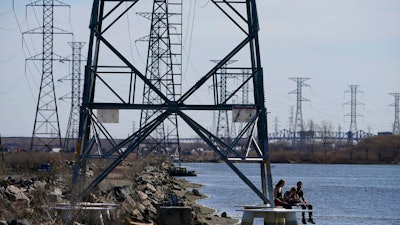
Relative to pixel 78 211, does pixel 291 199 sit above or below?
above

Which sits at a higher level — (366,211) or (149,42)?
(149,42)

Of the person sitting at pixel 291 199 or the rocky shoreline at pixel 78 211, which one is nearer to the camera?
the rocky shoreline at pixel 78 211

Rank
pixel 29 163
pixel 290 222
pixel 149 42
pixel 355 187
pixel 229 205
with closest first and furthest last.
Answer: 1. pixel 290 222
2. pixel 229 205
3. pixel 29 163
4. pixel 149 42
5. pixel 355 187

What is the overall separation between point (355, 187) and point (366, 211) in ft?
114

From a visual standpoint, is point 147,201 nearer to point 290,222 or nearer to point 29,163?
point 290,222

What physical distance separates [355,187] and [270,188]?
64016mm

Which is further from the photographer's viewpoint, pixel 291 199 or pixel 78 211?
pixel 291 199

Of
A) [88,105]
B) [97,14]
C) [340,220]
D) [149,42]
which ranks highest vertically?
[149,42]

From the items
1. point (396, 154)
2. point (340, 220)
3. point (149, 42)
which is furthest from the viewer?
point (396, 154)

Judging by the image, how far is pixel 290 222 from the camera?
30422 mm

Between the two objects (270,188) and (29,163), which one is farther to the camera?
(29,163)

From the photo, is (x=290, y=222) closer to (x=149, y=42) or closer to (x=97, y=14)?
(x=97, y=14)

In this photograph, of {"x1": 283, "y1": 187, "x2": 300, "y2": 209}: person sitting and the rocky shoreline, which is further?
{"x1": 283, "y1": 187, "x2": 300, "y2": 209}: person sitting

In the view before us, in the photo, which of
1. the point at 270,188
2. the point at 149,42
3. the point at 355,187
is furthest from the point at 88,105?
the point at 355,187
